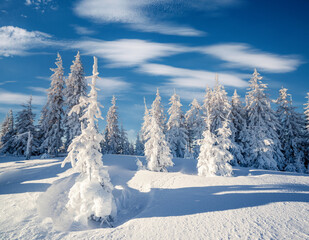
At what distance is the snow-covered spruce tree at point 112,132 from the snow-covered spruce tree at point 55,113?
1381 cm

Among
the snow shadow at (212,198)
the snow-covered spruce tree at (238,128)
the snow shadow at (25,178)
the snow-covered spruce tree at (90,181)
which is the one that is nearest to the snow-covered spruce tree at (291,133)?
the snow-covered spruce tree at (238,128)

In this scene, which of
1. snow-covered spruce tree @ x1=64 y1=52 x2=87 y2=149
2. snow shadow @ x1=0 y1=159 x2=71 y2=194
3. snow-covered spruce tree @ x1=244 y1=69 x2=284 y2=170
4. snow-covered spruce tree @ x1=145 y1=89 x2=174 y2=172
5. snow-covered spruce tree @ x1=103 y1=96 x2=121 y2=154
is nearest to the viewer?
snow shadow @ x1=0 y1=159 x2=71 y2=194

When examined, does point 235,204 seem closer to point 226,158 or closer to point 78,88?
point 226,158

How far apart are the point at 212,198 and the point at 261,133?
18068 millimetres

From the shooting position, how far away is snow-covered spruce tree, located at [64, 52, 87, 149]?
24750 millimetres

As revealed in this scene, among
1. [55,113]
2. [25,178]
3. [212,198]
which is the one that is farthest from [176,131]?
[25,178]

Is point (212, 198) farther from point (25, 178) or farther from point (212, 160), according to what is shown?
point (25, 178)

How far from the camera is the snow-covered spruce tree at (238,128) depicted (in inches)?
975

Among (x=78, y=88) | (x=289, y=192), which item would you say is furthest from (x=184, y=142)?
(x=289, y=192)

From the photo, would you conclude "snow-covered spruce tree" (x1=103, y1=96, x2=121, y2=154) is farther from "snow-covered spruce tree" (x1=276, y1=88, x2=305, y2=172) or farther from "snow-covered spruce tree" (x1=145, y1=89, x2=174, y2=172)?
"snow-covered spruce tree" (x1=276, y1=88, x2=305, y2=172)

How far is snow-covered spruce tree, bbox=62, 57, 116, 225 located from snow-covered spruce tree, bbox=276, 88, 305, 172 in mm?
27217

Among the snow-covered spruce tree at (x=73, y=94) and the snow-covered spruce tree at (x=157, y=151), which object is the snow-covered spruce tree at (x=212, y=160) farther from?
the snow-covered spruce tree at (x=73, y=94)

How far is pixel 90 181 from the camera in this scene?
881 centimetres

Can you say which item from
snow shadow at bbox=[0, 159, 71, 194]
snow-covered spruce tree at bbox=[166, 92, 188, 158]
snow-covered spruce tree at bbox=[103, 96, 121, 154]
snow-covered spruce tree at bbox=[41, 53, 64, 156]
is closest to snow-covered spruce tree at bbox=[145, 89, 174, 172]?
snow shadow at bbox=[0, 159, 71, 194]
